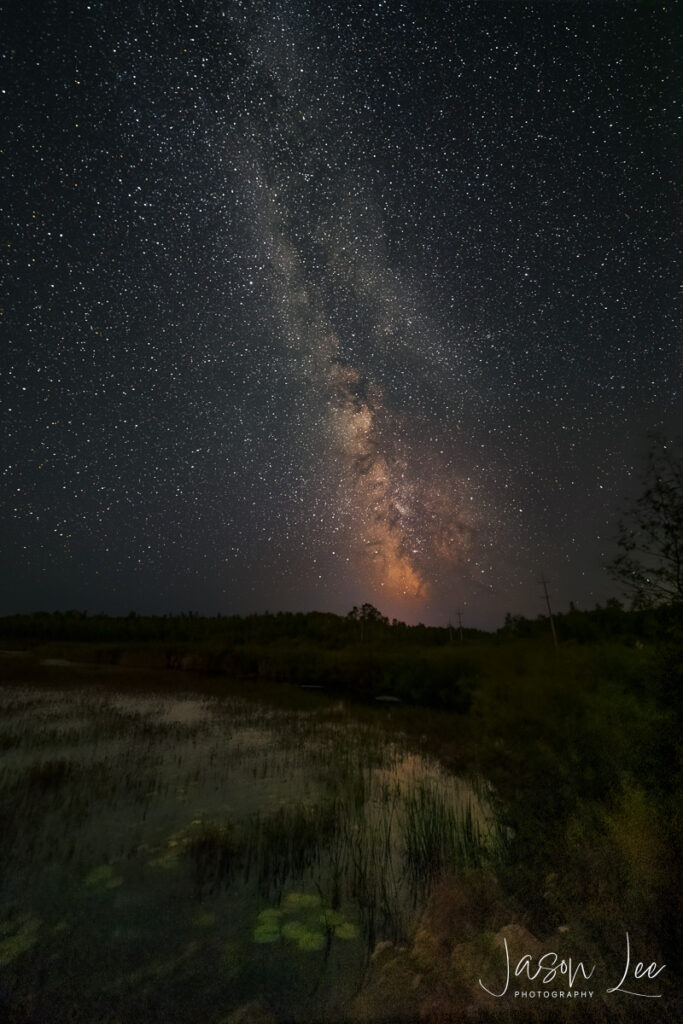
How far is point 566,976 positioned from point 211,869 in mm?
4891

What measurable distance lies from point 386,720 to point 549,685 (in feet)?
29.9

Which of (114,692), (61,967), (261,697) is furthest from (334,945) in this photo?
(114,692)

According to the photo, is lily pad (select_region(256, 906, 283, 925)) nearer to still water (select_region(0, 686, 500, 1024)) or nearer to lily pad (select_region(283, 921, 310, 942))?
still water (select_region(0, 686, 500, 1024))

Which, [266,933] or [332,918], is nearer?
[266,933]

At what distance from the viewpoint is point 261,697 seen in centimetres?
2666

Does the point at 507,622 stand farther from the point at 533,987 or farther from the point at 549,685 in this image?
the point at 533,987

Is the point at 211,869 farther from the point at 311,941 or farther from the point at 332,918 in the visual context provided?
the point at 311,941

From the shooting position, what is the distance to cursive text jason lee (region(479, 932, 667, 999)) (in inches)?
169

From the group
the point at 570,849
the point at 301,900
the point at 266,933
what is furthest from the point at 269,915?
the point at 570,849

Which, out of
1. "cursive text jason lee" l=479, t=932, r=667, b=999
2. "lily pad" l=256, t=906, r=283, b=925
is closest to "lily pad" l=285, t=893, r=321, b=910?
"lily pad" l=256, t=906, r=283, b=925

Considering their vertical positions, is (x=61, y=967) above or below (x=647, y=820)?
below

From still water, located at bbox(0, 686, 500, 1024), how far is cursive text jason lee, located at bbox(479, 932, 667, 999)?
4.67 feet

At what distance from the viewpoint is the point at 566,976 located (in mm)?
4504

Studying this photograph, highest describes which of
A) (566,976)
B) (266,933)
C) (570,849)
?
(570,849)
